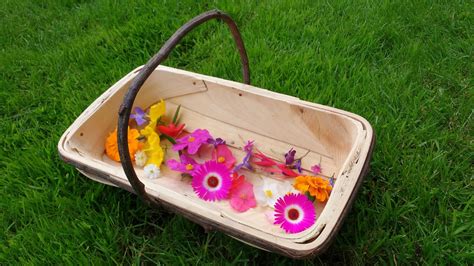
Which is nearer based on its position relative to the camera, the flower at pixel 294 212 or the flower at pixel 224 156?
the flower at pixel 294 212

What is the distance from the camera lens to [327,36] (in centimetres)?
179

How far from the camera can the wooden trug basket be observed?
93 centimetres

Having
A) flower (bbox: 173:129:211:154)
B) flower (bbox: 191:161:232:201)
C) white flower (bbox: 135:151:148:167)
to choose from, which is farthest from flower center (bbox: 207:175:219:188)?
white flower (bbox: 135:151:148:167)

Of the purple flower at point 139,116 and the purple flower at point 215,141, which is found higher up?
the purple flower at point 139,116

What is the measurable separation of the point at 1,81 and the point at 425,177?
161cm

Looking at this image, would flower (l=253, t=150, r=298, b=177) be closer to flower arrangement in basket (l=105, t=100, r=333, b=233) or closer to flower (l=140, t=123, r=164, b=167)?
flower arrangement in basket (l=105, t=100, r=333, b=233)

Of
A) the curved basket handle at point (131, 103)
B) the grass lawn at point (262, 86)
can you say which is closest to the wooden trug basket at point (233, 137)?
the curved basket handle at point (131, 103)

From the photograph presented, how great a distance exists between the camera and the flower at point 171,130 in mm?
1449

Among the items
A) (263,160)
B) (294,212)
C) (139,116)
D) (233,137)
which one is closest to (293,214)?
(294,212)

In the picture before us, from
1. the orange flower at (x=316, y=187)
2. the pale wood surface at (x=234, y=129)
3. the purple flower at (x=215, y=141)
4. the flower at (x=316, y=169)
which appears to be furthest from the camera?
the purple flower at (x=215, y=141)

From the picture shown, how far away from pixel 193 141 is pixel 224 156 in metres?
0.11

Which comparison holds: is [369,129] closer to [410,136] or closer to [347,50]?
[410,136]

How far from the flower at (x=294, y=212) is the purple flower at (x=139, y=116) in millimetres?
538

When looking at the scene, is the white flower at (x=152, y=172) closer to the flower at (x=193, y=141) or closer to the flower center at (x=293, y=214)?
the flower at (x=193, y=141)
